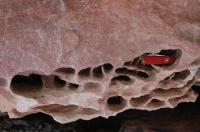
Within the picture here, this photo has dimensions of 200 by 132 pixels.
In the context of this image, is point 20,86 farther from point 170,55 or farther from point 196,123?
point 196,123

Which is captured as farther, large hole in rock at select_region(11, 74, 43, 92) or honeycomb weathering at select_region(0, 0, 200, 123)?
large hole in rock at select_region(11, 74, 43, 92)

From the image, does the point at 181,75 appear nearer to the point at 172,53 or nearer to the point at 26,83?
the point at 172,53

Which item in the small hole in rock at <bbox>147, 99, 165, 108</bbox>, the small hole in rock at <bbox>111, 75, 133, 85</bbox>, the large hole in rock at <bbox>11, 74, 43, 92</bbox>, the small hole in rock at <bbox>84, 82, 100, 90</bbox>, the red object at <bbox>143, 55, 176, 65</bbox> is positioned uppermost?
the large hole in rock at <bbox>11, 74, 43, 92</bbox>

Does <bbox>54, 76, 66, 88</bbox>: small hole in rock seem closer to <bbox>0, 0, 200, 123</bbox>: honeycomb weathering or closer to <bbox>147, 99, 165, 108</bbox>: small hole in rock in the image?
<bbox>0, 0, 200, 123</bbox>: honeycomb weathering

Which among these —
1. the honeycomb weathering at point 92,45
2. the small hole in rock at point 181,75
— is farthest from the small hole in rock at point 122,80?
the small hole in rock at point 181,75

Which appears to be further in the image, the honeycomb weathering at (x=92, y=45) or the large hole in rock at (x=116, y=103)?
the large hole in rock at (x=116, y=103)

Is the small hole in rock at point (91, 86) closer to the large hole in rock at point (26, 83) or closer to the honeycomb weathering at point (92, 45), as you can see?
the honeycomb weathering at point (92, 45)

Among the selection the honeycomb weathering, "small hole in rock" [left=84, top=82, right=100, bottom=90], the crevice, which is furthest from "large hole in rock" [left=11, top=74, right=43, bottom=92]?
the crevice
